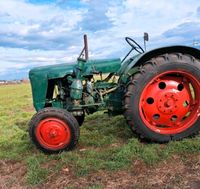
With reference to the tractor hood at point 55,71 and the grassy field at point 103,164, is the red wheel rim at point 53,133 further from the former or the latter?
the tractor hood at point 55,71

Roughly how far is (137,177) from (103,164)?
0.59 meters

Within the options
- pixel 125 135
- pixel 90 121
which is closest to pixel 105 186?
pixel 125 135

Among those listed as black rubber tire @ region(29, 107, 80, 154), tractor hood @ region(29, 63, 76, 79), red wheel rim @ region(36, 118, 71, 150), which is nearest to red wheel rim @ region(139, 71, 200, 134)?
black rubber tire @ region(29, 107, 80, 154)

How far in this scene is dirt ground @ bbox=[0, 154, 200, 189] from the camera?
421 cm

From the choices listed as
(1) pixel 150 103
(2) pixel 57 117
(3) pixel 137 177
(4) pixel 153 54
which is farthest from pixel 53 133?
(4) pixel 153 54

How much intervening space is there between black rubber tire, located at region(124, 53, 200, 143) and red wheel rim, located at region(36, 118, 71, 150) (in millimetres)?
965

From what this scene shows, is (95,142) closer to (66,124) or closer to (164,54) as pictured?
(66,124)

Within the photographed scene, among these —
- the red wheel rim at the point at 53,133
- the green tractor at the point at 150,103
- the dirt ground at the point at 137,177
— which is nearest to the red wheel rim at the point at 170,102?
the green tractor at the point at 150,103

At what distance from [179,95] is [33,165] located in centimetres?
240

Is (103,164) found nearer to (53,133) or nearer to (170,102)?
(53,133)

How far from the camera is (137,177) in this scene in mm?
4426

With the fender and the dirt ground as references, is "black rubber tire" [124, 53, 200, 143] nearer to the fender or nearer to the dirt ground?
the fender

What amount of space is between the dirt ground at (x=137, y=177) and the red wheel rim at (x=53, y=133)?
74cm

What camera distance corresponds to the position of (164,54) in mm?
5590
